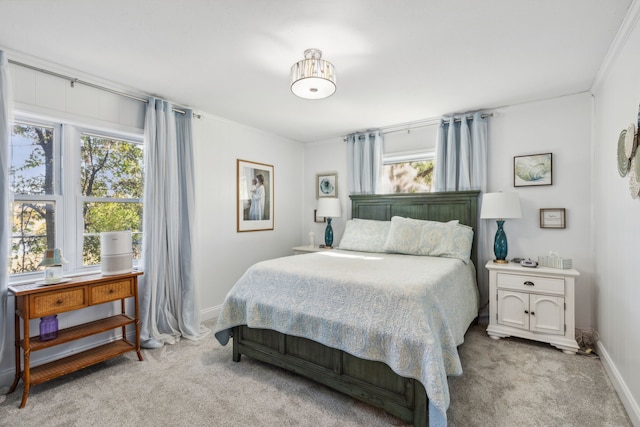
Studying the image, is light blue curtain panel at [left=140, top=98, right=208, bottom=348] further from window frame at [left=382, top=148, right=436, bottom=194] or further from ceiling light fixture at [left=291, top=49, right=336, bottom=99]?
window frame at [left=382, top=148, right=436, bottom=194]

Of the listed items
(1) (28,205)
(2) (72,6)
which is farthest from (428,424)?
(1) (28,205)

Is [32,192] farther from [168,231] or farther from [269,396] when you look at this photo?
[269,396]

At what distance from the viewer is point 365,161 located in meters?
4.39

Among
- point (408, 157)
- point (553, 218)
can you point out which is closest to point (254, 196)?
point (408, 157)

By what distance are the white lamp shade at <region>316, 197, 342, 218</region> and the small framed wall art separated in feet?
7.82

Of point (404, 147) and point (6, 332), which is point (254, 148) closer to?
point (404, 147)

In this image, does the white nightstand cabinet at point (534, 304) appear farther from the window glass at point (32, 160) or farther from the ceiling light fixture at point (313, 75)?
the window glass at point (32, 160)

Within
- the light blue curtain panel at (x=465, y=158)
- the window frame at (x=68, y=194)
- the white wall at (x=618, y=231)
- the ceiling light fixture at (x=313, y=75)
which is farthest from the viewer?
the light blue curtain panel at (x=465, y=158)

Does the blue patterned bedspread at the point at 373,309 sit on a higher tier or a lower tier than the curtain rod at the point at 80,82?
lower

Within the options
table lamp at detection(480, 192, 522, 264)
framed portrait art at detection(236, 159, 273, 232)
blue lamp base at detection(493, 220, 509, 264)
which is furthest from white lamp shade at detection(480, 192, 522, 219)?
Result: framed portrait art at detection(236, 159, 273, 232)

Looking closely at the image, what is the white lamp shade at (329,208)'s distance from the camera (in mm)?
4398

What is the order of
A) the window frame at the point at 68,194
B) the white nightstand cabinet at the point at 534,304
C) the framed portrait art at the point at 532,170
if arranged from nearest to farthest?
1. the window frame at the point at 68,194
2. the white nightstand cabinet at the point at 534,304
3. the framed portrait art at the point at 532,170

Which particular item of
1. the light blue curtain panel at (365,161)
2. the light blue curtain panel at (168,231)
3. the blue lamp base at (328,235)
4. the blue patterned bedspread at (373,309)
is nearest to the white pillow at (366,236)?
the blue lamp base at (328,235)

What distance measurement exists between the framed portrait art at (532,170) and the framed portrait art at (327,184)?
7.78ft
